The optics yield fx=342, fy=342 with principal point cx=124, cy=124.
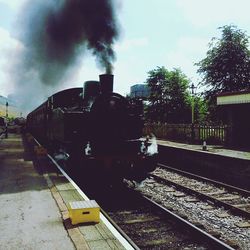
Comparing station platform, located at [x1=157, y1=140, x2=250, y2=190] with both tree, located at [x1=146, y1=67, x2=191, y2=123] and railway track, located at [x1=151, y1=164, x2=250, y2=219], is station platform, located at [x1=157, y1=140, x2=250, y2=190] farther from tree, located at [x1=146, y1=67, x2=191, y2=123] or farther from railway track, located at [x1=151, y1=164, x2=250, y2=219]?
tree, located at [x1=146, y1=67, x2=191, y2=123]

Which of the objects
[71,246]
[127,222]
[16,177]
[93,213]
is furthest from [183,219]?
[16,177]

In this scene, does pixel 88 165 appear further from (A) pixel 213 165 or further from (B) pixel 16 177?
(A) pixel 213 165

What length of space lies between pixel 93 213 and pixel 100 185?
5214 millimetres

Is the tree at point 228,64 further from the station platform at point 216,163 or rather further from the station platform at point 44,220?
the station platform at point 44,220

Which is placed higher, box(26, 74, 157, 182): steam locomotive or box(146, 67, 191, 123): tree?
box(146, 67, 191, 123): tree

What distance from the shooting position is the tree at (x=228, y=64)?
2977 cm

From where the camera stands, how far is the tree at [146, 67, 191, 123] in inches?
1452

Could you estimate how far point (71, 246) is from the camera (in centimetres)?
455

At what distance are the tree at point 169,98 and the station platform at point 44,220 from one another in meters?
28.2

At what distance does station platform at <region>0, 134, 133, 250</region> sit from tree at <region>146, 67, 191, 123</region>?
28217 millimetres

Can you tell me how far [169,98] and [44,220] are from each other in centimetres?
3355

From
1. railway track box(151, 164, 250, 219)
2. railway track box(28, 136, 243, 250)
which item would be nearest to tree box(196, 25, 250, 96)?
railway track box(151, 164, 250, 219)

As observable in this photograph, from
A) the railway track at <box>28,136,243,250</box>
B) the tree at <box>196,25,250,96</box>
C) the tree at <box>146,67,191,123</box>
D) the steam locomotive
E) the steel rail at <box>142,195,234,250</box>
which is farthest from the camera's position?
the tree at <box>146,67,191,123</box>

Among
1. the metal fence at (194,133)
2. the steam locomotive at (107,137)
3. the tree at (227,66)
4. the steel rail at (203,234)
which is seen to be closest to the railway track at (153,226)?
the steel rail at (203,234)
